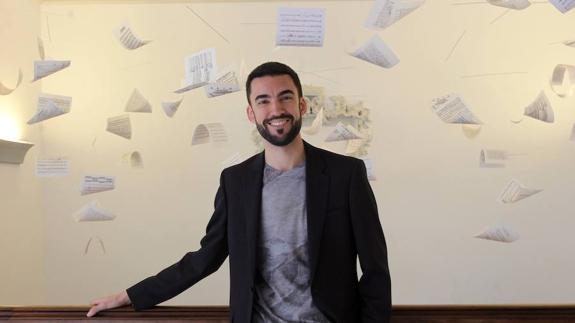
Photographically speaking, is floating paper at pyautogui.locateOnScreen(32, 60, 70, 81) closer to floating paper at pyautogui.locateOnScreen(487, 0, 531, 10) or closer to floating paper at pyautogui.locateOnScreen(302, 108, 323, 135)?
floating paper at pyautogui.locateOnScreen(302, 108, 323, 135)

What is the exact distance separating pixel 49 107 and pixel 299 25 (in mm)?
1437

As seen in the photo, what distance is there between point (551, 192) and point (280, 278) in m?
2.40

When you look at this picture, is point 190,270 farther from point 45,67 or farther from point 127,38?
point 127,38

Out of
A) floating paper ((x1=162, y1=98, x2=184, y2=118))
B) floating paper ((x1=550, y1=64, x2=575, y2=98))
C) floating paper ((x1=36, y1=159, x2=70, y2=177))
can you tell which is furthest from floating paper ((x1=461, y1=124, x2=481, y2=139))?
floating paper ((x1=36, y1=159, x2=70, y2=177))

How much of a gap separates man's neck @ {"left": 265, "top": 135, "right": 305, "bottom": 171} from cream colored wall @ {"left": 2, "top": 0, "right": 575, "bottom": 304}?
66.8 inches

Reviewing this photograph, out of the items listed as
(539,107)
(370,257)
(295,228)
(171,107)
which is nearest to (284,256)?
(295,228)

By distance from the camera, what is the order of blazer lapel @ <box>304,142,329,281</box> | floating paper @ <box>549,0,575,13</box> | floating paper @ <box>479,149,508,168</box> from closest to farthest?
blazer lapel @ <box>304,142,329,281</box>
floating paper @ <box>549,0,575,13</box>
floating paper @ <box>479,149,508,168</box>

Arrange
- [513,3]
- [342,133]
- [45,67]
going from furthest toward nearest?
[342,133]
[513,3]
[45,67]

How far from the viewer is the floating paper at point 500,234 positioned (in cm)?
300

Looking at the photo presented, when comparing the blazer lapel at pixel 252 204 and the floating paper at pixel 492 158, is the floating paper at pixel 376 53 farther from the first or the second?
the blazer lapel at pixel 252 204

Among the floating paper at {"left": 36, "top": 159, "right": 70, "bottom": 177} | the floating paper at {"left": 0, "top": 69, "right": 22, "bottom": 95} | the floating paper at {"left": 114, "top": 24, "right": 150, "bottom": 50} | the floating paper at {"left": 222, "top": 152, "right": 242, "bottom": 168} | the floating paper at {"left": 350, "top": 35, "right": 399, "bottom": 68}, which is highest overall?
the floating paper at {"left": 114, "top": 24, "right": 150, "bottom": 50}

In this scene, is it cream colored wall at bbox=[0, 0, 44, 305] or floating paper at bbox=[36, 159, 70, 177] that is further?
floating paper at bbox=[36, 159, 70, 177]

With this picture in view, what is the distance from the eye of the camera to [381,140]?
2984mm

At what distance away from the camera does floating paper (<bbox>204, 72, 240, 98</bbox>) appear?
2871 millimetres
